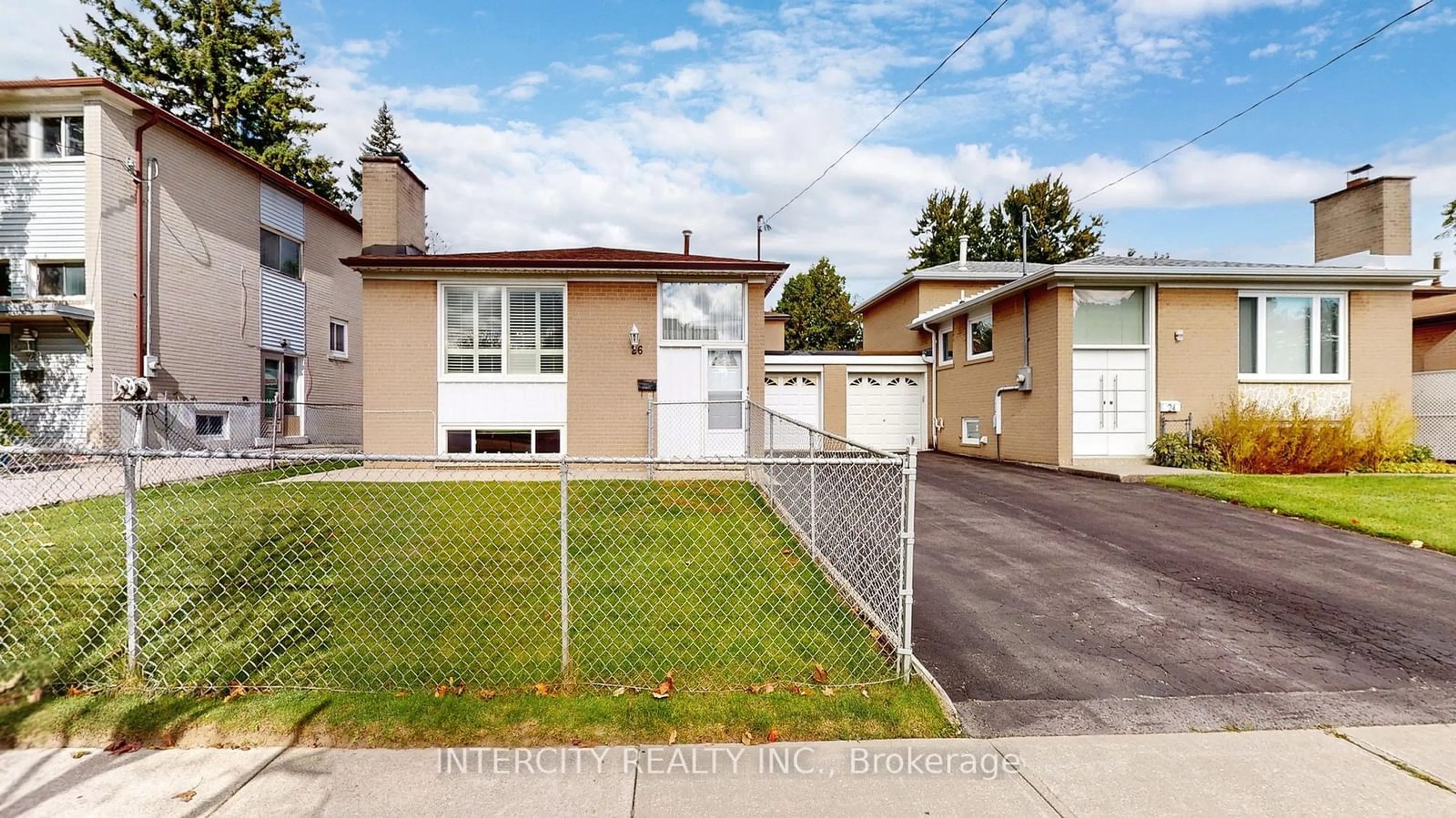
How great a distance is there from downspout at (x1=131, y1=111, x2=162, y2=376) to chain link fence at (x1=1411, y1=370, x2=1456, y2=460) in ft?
85.0

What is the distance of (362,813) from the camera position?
2.60 meters

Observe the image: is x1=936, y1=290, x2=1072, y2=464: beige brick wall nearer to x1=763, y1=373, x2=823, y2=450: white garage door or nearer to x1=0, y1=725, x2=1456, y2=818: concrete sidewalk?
x1=763, y1=373, x2=823, y2=450: white garage door

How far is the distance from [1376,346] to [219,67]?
124 ft

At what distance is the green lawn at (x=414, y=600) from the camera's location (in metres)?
3.71

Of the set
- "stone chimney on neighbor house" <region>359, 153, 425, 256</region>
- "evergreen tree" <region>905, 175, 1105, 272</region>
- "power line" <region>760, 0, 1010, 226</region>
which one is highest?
"evergreen tree" <region>905, 175, 1105, 272</region>

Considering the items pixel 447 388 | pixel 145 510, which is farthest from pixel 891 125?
pixel 145 510

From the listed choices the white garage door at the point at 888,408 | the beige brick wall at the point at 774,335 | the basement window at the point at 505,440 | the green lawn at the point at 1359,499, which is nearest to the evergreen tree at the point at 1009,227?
the beige brick wall at the point at 774,335

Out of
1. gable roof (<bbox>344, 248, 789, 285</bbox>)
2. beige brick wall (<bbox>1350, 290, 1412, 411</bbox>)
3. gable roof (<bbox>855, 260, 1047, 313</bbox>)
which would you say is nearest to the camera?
gable roof (<bbox>344, 248, 789, 285</bbox>)

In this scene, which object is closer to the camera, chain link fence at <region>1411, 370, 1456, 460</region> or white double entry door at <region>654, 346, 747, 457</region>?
white double entry door at <region>654, 346, 747, 457</region>

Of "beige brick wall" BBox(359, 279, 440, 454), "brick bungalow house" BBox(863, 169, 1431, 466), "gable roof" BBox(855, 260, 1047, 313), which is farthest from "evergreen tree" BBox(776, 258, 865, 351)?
"beige brick wall" BBox(359, 279, 440, 454)

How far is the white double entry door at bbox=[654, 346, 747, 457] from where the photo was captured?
12062mm

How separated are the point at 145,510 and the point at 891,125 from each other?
13320 millimetres

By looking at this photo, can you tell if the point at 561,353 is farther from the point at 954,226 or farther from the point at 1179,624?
the point at 954,226

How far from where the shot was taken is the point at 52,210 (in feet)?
43.0
